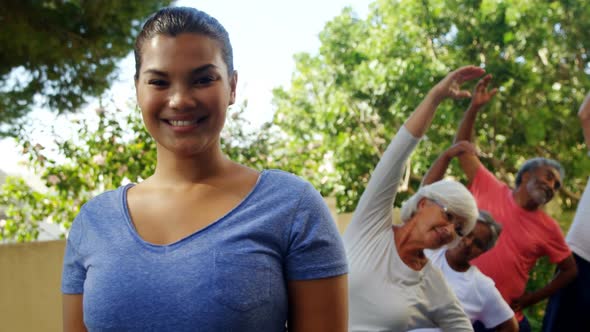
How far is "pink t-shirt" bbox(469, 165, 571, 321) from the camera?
3.51 metres

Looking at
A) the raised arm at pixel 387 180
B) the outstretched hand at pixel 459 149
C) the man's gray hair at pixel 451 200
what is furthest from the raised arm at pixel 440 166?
the raised arm at pixel 387 180

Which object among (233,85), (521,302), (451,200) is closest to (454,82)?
(451,200)

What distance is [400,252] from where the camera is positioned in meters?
2.19

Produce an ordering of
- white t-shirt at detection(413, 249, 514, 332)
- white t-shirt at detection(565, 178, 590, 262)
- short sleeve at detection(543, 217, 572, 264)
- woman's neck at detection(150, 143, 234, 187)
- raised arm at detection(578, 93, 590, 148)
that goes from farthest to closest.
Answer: short sleeve at detection(543, 217, 572, 264), white t-shirt at detection(565, 178, 590, 262), raised arm at detection(578, 93, 590, 148), white t-shirt at detection(413, 249, 514, 332), woman's neck at detection(150, 143, 234, 187)

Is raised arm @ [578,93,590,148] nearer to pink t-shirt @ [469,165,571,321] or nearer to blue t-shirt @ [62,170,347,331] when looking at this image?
pink t-shirt @ [469,165,571,321]

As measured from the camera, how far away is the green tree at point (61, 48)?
519 centimetres

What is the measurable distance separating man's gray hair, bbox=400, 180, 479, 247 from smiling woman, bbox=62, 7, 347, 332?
1.27m

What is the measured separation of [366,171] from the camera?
8.73 m

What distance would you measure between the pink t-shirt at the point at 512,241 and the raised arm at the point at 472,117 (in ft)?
0.17

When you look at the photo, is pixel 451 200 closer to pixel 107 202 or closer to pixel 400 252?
pixel 400 252

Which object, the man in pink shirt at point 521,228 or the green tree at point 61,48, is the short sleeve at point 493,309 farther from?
the green tree at point 61,48

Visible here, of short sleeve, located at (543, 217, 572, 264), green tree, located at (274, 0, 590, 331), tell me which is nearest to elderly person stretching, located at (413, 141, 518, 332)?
short sleeve, located at (543, 217, 572, 264)

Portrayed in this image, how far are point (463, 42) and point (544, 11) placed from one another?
0.89 meters

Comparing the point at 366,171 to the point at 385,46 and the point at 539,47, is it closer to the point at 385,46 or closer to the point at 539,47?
the point at 385,46
